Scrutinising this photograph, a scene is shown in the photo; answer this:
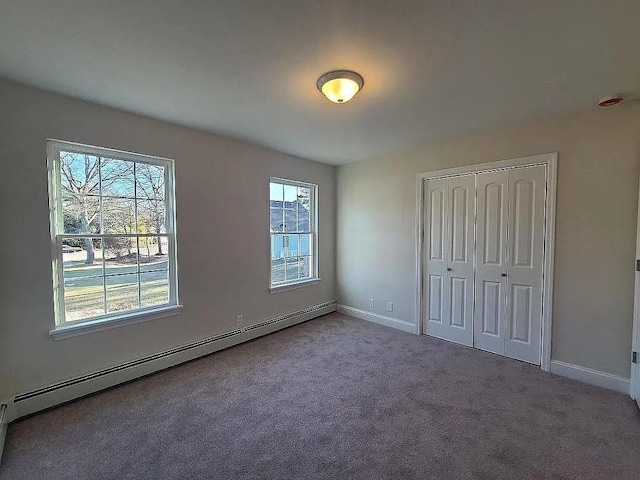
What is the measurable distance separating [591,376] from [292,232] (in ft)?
11.4

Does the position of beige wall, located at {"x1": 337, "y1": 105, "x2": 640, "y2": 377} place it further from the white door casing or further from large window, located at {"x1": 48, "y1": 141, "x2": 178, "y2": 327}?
large window, located at {"x1": 48, "y1": 141, "x2": 178, "y2": 327}

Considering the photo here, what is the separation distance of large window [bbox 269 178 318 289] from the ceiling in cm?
142

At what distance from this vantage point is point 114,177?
258 centimetres

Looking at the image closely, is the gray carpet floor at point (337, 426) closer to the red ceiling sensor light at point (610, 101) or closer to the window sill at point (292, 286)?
the window sill at point (292, 286)

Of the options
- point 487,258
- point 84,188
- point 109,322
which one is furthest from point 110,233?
point 487,258

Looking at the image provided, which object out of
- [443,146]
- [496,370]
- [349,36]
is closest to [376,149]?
[443,146]

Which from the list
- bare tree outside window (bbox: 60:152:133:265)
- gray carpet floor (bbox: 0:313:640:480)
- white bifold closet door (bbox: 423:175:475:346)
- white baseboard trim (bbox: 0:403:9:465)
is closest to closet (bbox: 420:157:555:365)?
white bifold closet door (bbox: 423:175:475:346)

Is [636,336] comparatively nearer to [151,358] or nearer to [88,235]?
[151,358]

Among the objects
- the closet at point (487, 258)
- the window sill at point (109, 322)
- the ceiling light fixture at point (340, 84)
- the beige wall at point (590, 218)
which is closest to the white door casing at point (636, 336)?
the beige wall at point (590, 218)

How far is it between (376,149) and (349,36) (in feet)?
7.44

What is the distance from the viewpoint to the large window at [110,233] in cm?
232

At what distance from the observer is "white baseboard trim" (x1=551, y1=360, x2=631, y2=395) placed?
2426mm

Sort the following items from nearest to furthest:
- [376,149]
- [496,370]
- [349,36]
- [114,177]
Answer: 1. [349,36]
2. [114,177]
3. [496,370]
4. [376,149]

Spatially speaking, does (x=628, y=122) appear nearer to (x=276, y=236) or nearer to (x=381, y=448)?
(x=381, y=448)
